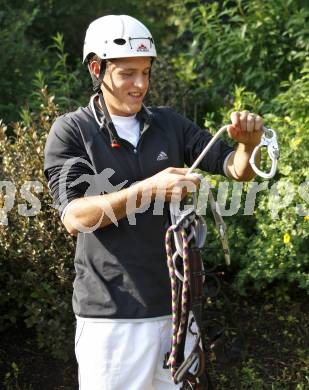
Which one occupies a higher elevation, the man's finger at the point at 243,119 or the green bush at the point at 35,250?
the man's finger at the point at 243,119

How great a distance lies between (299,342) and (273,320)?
0.26m

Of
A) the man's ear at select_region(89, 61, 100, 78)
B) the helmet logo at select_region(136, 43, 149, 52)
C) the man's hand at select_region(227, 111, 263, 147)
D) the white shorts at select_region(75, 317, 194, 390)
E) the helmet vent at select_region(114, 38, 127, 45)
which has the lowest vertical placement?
the white shorts at select_region(75, 317, 194, 390)

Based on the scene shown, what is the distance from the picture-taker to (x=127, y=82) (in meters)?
3.47

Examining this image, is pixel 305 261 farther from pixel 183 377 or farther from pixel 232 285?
pixel 183 377

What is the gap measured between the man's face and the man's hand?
456 mm

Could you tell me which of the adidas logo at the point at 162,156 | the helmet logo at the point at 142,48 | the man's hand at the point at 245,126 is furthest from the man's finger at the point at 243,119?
the helmet logo at the point at 142,48

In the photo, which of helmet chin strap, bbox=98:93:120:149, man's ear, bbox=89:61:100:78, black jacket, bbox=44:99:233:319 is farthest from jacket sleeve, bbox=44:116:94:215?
man's ear, bbox=89:61:100:78

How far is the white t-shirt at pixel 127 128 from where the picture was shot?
11.6 ft

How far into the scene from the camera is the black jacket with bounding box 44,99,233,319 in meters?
3.44

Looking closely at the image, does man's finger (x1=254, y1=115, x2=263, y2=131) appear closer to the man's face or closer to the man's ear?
the man's face

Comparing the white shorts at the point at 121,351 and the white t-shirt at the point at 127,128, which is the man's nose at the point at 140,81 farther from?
the white shorts at the point at 121,351

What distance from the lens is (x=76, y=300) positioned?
3.60 metres

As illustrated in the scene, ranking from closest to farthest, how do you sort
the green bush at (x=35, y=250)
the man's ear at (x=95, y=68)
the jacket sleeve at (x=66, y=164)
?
1. the jacket sleeve at (x=66, y=164)
2. the man's ear at (x=95, y=68)
3. the green bush at (x=35, y=250)

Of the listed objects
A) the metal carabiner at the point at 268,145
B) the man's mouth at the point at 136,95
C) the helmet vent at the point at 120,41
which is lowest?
the metal carabiner at the point at 268,145
